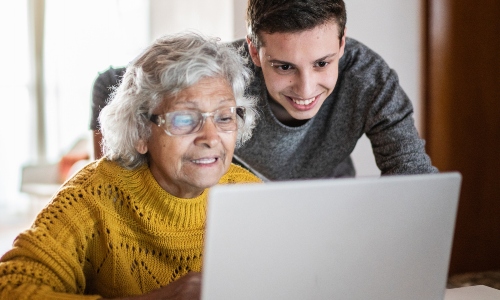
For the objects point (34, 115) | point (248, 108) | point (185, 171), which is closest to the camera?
point (185, 171)

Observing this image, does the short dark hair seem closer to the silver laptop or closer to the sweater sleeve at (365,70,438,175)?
the sweater sleeve at (365,70,438,175)

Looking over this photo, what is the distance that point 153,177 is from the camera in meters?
1.59

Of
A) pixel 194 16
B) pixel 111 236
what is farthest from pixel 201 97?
pixel 194 16

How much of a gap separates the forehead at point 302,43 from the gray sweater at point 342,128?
24 centimetres

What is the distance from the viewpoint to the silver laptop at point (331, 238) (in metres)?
0.90

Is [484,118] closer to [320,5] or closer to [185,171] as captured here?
[320,5]

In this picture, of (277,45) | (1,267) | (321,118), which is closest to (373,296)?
(1,267)

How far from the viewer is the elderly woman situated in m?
1.49

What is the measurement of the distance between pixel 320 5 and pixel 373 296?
3.37 ft

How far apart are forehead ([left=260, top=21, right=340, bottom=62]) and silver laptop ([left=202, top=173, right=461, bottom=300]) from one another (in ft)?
2.73

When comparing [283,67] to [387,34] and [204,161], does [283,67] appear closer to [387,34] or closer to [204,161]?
[204,161]

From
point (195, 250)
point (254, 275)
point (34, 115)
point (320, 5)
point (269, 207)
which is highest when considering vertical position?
point (320, 5)

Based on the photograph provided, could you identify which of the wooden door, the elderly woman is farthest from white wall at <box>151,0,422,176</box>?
the elderly woman

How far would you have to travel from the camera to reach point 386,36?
3637 mm
